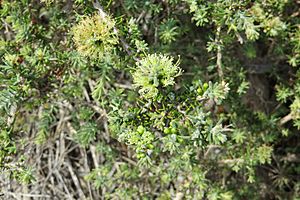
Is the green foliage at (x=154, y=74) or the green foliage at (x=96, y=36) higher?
the green foliage at (x=96, y=36)

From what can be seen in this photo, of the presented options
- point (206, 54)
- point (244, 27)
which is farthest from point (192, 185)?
point (244, 27)

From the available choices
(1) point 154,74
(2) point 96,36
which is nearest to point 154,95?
(1) point 154,74

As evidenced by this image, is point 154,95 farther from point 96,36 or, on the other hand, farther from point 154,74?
point 96,36

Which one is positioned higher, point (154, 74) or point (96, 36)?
point (96, 36)

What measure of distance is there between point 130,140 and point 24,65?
847mm

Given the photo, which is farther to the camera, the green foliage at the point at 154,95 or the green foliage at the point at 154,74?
the green foliage at the point at 154,95

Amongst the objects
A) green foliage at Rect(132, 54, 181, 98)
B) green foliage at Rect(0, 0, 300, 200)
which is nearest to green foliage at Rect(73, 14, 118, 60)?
green foliage at Rect(0, 0, 300, 200)

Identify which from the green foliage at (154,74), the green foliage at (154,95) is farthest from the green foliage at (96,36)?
the green foliage at (154,74)

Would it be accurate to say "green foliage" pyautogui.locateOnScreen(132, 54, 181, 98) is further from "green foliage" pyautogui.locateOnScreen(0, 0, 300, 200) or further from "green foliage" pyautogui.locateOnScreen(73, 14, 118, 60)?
"green foliage" pyautogui.locateOnScreen(73, 14, 118, 60)

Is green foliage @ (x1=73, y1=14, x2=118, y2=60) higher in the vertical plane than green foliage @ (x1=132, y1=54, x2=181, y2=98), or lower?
higher

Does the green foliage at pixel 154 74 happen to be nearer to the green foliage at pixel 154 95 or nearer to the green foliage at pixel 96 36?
the green foliage at pixel 154 95

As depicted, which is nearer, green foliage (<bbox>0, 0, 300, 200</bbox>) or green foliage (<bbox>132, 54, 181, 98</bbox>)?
green foliage (<bbox>132, 54, 181, 98</bbox>)

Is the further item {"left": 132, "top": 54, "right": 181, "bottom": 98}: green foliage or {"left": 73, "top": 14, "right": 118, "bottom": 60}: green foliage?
{"left": 73, "top": 14, "right": 118, "bottom": 60}: green foliage

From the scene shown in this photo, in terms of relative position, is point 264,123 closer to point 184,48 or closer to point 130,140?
point 184,48
